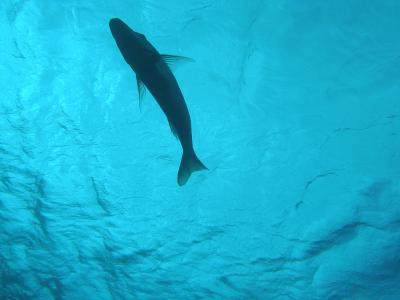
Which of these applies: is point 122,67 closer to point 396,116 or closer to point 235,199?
point 235,199

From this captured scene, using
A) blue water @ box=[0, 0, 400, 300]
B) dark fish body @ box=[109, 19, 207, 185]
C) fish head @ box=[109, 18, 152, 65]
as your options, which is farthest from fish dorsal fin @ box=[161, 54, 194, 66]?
blue water @ box=[0, 0, 400, 300]

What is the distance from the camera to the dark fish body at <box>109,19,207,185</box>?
90.2 inches

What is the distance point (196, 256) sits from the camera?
13859 millimetres

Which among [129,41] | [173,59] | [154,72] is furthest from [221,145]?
[129,41]

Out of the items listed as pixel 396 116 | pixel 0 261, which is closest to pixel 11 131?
pixel 0 261

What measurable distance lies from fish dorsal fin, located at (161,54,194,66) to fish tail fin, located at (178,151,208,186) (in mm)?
808

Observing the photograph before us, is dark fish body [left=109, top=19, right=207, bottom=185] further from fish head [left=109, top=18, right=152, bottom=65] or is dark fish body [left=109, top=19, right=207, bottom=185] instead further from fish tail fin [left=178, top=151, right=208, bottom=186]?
fish tail fin [left=178, top=151, right=208, bottom=186]

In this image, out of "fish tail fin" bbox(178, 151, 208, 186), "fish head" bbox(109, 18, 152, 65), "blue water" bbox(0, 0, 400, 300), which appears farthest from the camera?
"blue water" bbox(0, 0, 400, 300)

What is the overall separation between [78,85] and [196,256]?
8.08 m

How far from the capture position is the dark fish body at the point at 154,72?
229cm

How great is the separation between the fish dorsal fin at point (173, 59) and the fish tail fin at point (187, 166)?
808mm

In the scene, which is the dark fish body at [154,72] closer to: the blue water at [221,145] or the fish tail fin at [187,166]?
the fish tail fin at [187,166]

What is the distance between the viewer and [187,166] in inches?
122

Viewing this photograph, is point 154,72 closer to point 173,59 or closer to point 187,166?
point 173,59
